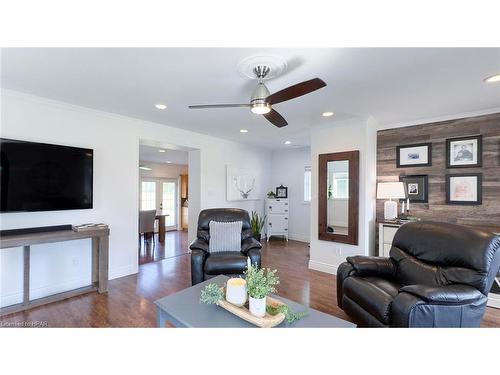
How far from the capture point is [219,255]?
9.27 feet

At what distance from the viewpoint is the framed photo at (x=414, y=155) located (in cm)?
342

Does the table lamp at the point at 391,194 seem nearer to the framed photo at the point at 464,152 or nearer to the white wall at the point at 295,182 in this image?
the framed photo at the point at 464,152

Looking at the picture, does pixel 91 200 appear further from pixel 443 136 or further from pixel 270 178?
pixel 443 136

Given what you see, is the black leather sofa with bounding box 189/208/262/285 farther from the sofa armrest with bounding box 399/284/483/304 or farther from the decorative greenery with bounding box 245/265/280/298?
the sofa armrest with bounding box 399/284/483/304

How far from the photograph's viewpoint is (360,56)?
5.76 feet

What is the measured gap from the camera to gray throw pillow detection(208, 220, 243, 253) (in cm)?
298

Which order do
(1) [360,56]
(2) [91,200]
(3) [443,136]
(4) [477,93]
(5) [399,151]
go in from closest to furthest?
1. (1) [360,56]
2. (4) [477,93]
3. (2) [91,200]
4. (3) [443,136]
5. (5) [399,151]

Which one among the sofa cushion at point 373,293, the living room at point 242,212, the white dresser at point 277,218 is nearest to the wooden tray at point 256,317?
the living room at point 242,212

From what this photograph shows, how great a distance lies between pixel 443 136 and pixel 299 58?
277cm

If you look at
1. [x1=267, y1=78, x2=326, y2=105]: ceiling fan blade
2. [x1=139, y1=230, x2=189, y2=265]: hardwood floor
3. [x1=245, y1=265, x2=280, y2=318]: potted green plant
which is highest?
[x1=267, y1=78, x2=326, y2=105]: ceiling fan blade

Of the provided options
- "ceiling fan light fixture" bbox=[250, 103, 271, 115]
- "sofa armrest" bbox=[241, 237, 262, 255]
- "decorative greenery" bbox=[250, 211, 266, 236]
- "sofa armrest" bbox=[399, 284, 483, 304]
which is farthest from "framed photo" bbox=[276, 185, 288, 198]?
"sofa armrest" bbox=[399, 284, 483, 304]

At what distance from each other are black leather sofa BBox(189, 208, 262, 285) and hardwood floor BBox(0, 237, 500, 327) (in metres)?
0.58

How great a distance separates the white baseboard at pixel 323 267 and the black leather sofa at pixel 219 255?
4.29ft
